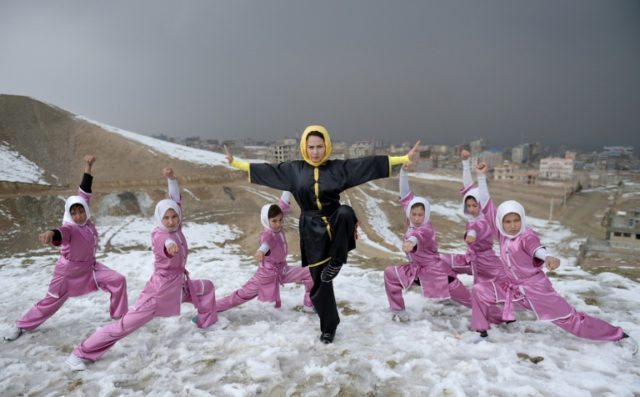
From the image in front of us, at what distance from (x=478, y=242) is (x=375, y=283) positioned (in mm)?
2165

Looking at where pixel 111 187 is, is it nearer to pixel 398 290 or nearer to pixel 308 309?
pixel 308 309

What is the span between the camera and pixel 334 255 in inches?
146

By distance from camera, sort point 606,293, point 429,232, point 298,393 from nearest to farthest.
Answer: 1. point 298,393
2. point 429,232
3. point 606,293

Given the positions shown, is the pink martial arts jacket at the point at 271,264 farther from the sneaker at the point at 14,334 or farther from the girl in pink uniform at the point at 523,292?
the sneaker at the point at 14,334

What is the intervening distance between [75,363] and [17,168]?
24193mm

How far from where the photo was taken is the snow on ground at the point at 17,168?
1958 cm

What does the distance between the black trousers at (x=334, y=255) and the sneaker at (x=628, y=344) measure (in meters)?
3.17

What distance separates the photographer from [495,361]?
3477 mm

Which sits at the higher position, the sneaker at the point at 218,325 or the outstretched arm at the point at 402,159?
the outstretched arm at the point at 402,159

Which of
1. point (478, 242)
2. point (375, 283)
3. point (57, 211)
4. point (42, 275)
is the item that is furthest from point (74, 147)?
point (478, 242)

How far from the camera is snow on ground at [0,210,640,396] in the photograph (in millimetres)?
3172

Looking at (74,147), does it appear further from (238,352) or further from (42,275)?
(238,352)

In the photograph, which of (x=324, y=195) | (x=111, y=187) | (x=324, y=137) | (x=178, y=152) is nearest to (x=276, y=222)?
(x=324, y=195)

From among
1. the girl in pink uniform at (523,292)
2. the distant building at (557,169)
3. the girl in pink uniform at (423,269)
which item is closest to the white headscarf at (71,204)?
the girl in pink uniform at (423,269)
